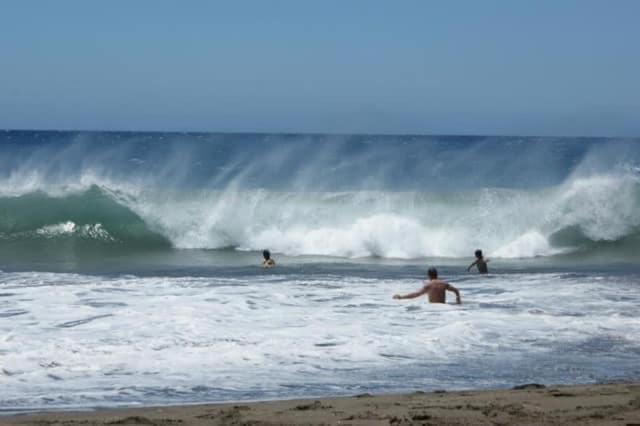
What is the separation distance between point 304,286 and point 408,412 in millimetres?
8140

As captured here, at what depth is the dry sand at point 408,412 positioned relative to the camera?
7.51 metres

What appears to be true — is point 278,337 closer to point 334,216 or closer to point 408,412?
point 408,412

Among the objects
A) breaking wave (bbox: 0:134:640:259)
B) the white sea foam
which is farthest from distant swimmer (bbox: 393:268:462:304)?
breaking wave (bbox: 0:134:640:259)

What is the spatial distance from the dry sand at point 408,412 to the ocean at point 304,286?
0.54 meters

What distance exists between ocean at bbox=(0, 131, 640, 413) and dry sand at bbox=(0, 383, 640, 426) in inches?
21.3

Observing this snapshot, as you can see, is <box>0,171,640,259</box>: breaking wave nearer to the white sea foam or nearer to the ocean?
the ocean

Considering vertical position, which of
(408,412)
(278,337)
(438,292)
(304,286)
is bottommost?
(408,412)

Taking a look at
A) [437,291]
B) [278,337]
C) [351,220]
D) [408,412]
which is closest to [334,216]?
[351,220]

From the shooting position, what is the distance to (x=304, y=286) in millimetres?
15828

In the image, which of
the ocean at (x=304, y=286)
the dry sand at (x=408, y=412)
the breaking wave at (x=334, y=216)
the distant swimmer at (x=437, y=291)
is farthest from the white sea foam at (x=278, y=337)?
the breaking wave at (x=334, y=216)

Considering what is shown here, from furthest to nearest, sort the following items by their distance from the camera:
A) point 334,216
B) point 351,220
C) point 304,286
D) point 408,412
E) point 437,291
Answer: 1. point 334,216
2. point 351,220
3. point 304,286
4. point 437,291
5. point 408,412

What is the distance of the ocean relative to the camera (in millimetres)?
9672

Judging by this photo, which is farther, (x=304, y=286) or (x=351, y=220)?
(x=351, y=220)

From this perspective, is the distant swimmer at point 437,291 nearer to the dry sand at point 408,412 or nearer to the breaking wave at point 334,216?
the dry sand at point 408,412
